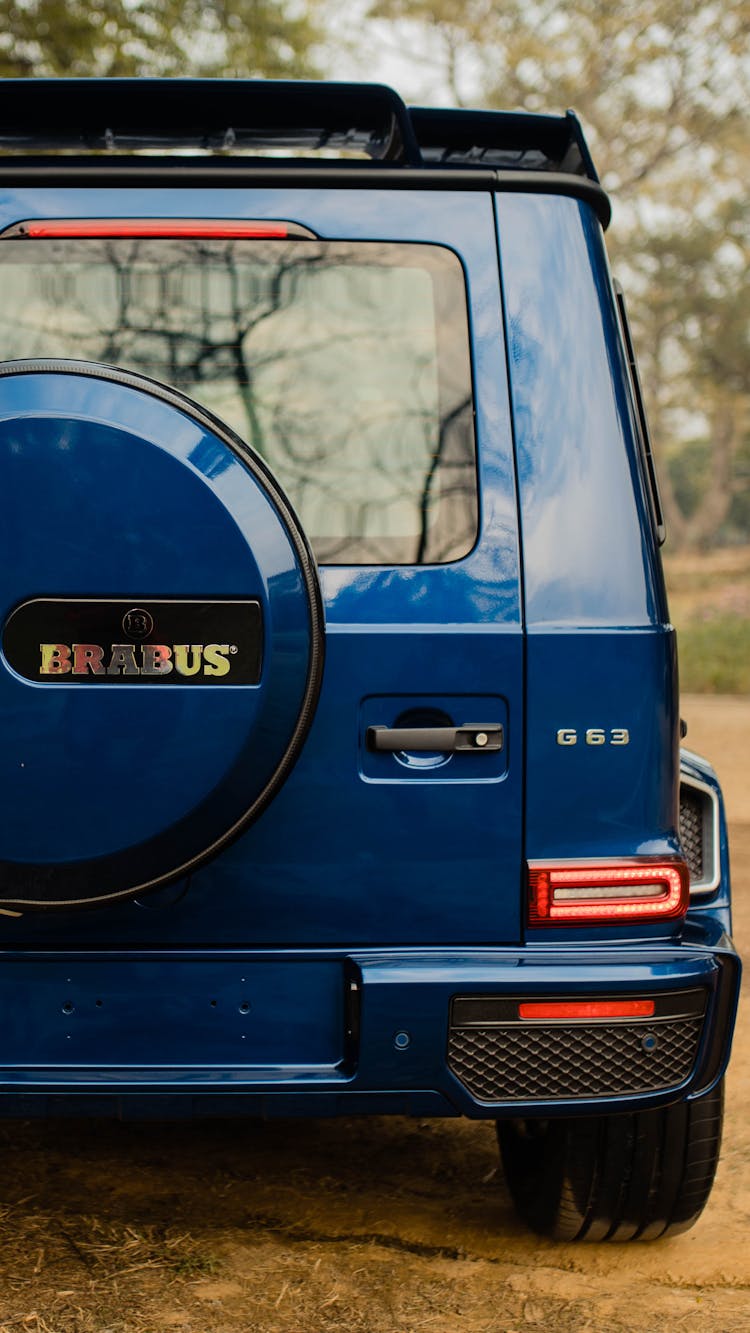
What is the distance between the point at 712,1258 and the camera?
2.85 meters

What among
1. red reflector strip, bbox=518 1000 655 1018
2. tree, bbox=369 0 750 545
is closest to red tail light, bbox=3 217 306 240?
red reflector strip, bbox=518 1000 655 1018

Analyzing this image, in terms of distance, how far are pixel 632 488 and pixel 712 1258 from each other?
5.43ft

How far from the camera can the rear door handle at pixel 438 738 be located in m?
2.34

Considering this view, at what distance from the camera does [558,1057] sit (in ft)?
7.81

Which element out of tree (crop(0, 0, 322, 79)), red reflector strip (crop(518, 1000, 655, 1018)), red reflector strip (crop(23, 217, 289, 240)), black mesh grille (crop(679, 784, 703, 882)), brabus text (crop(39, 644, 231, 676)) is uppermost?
tree (crop(0, 0, 322, 79))

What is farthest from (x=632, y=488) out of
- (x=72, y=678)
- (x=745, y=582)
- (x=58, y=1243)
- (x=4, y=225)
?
(x=745, y=582)

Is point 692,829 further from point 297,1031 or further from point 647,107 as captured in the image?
point 647,107

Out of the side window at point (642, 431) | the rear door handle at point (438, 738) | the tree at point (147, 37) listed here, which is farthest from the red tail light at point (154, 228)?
the tree at point (147, 37)

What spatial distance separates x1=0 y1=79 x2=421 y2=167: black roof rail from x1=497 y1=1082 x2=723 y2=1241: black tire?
1.92 metres

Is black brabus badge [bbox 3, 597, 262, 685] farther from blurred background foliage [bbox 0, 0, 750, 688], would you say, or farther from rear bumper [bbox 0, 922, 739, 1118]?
blurred background foliage [bbox 0, 0, 750, 688]

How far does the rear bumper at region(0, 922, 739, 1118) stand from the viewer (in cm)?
235

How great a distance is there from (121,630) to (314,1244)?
148cm

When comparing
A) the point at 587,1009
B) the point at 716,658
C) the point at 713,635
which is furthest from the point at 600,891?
the point at 713,635

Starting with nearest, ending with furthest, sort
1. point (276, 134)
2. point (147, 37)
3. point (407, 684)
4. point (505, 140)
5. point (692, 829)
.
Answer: point (407, 684) < point (505, 140) < point (276, 134) < point (692, 829) < point (147, 37)
